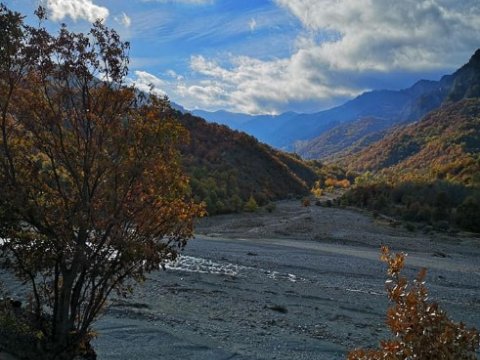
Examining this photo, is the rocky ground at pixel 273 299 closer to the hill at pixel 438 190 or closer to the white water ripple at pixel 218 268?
the white water ripple at pixel 218 268

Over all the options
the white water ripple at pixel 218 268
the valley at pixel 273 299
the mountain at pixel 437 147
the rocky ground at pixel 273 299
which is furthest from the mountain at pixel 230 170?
the white water ripple at pixel 218 268

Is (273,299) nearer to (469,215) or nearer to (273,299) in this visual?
(273,299)

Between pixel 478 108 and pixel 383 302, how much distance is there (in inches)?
6145

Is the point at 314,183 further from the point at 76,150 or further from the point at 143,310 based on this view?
the point at 76,150

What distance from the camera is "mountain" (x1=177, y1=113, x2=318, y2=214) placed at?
5450cm

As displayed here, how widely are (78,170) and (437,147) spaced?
5404 inches

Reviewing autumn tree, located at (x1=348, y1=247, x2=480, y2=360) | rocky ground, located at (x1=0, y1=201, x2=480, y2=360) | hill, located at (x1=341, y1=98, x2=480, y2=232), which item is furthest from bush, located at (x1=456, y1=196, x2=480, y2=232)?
autumn tree, located at (x1=348, y1=247, x2=480, y2=360)

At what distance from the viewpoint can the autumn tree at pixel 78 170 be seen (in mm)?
7215

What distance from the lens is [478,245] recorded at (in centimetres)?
3512

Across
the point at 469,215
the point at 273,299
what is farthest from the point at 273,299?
the point at 469,215

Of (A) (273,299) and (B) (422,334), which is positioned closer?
(B) (422,334)

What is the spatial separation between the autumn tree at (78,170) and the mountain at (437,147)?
66.2 meters

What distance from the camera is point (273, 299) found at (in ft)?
57.2

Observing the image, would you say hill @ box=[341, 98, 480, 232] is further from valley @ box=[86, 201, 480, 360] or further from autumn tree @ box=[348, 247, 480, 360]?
autumn tree @ box=[348, 247, 480, 360]
